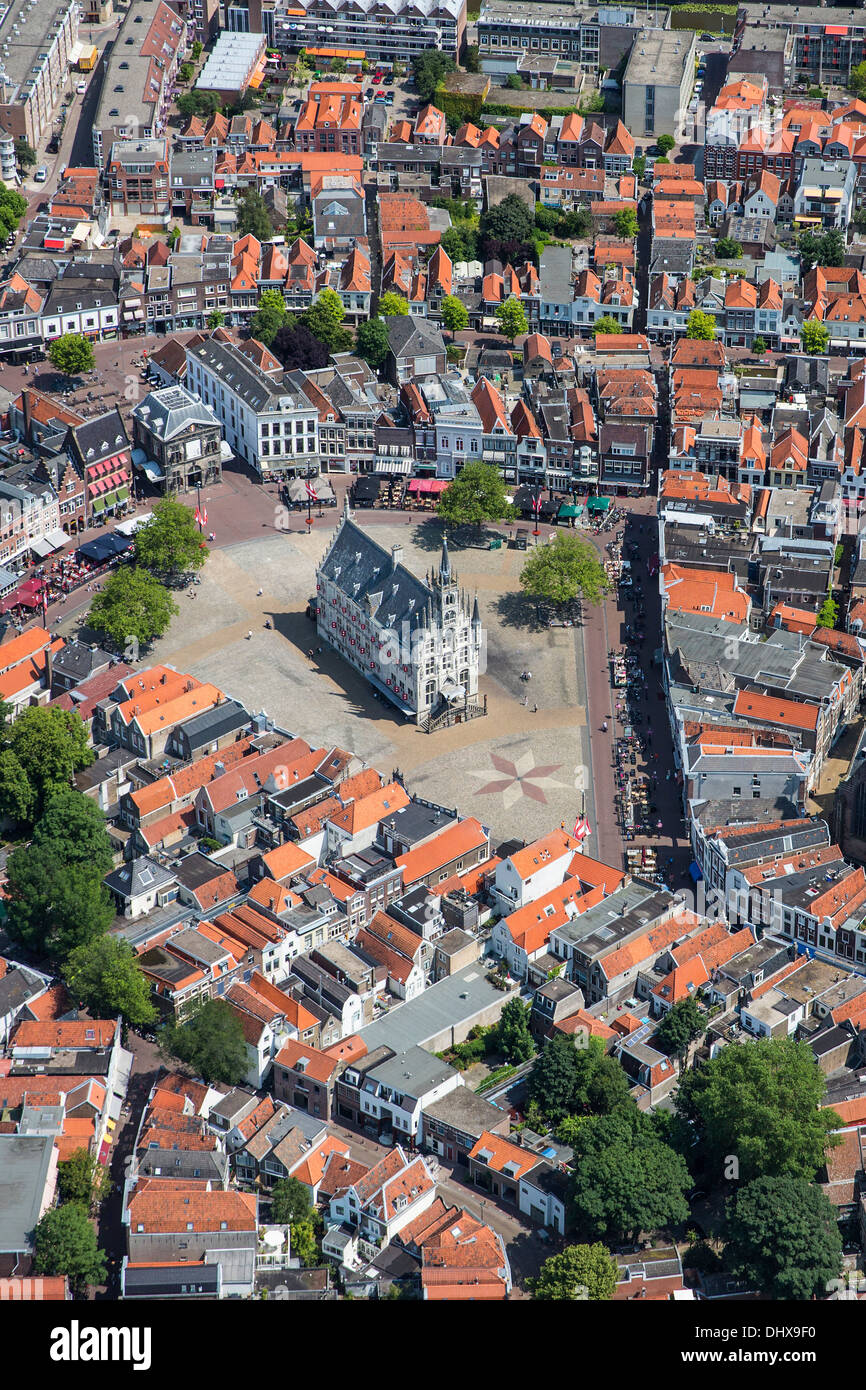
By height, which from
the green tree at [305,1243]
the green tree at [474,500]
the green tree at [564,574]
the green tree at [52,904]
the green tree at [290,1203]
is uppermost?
the green tree at [474,500]

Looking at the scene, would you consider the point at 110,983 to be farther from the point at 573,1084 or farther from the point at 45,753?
the point at 573,1084

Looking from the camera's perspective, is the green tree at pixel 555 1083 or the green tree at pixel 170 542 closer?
the green tree at pixel 555 1083

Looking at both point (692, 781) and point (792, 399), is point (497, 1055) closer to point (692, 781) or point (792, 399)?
point (692, 781)

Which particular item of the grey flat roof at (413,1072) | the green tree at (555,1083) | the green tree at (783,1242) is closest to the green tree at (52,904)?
the grey flat roof at (413,1072)

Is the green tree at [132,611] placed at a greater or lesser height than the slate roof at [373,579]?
lesser

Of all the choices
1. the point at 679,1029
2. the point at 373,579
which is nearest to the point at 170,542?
the point at 373,579

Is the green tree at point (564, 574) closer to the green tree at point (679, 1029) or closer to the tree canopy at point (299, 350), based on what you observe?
the tree canopy at point (299, 350)
